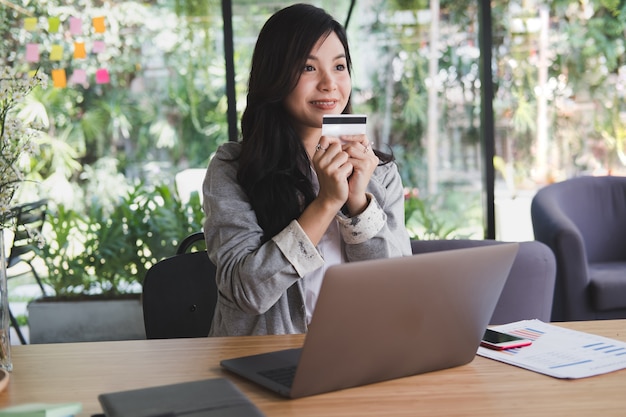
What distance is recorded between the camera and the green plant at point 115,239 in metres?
4.21

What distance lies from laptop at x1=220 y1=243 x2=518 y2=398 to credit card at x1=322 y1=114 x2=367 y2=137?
51 cm

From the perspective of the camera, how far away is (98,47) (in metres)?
4.18

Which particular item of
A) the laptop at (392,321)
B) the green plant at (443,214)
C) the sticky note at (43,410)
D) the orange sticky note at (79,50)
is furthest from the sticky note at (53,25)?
the sticky note at (43,410)

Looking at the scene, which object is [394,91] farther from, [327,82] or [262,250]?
[262,250]

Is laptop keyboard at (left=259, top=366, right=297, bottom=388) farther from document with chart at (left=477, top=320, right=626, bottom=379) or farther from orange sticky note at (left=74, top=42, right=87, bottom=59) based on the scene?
orange sticky note at (left=74, top=42, right=87, bottom=59)

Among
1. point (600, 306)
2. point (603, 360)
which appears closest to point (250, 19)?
point (600, 306)

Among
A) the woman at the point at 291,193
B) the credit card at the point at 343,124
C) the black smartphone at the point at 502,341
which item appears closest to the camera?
the black smartphone at the point at 502,341

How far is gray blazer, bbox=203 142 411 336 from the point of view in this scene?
1.73 meters

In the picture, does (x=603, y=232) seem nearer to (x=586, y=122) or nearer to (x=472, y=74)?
(x=586, y=122)

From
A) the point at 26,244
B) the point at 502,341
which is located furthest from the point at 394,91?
the point at 502,341

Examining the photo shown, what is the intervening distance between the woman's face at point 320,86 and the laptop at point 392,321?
82 centimetres

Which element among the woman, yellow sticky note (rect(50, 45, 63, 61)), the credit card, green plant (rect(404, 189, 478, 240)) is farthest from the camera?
green plant (rect(404, 189, 478, 240))

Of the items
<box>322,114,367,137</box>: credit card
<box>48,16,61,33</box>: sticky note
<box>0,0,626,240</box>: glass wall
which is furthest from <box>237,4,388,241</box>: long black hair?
<box>48,16,61,33</box>: sticky note

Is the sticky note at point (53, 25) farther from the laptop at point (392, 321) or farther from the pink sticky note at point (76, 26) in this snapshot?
the laptop at point (392, 321)
